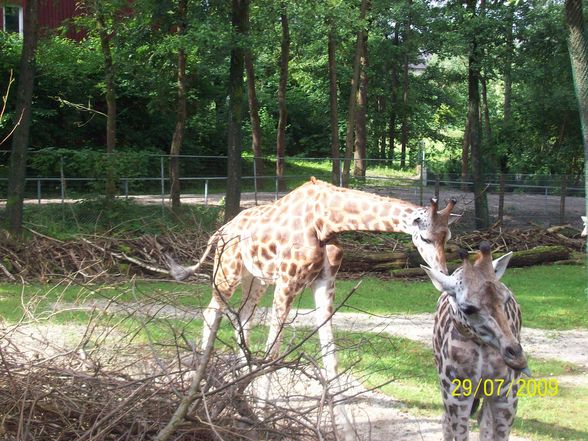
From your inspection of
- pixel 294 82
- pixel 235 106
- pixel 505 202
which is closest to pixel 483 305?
pixel 235 106

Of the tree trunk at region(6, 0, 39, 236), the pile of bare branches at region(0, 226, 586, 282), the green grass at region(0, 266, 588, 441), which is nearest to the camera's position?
the green grass at region(0, 266, 588, 441)

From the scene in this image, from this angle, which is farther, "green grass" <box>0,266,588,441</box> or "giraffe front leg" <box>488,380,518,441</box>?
"green grass" <box>0,266,588,441</box>

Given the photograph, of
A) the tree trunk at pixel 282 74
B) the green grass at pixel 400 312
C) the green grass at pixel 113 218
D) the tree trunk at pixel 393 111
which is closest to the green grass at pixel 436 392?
the green grass at pixel 400 312

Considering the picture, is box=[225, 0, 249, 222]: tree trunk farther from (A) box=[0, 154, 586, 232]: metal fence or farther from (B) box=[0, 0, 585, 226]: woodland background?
(A) box=[0, 154, 586, 232]: metal fence

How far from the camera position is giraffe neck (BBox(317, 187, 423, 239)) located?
22.2 ft

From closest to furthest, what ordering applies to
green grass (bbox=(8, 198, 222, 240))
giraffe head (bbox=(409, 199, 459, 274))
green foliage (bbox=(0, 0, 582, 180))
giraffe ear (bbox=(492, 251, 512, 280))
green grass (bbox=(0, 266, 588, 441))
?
giraffe ear (bbox=(492, 251, 512, 280))
green grass (bbox=(0, 266, 588, 441))
giraffe head (bbox=(409, 199, 459, 274))
green grass (bbox=(8, 198, 222, 240))
green foliage (bbox=(0, 0, 582, 180))

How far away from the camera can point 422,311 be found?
11906mm

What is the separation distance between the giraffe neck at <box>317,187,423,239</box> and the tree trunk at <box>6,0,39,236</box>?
9.26m

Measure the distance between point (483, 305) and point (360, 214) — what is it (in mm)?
2429

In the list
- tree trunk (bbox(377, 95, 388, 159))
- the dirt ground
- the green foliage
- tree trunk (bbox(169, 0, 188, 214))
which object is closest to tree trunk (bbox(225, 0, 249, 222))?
the green foliage

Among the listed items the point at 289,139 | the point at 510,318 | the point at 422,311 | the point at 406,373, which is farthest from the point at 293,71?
the point at 510,318

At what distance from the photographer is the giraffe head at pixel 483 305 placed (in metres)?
4.45

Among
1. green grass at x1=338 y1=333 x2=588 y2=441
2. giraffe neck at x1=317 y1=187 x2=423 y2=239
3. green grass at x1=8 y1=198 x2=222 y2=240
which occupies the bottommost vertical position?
green grass at x1=338 y1=333 x2=588 y2=441
